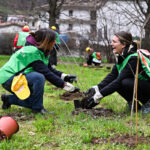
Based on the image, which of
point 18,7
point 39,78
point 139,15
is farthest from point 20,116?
point 18,7

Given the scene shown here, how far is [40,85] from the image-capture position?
12.7 ft

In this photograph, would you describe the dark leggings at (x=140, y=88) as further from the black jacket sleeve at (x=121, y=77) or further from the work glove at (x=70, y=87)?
the work glove at (x=70, y=87)

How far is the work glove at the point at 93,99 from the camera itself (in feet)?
12.5

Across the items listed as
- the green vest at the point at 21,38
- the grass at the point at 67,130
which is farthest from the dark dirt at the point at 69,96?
the green vest at the point at 21,38

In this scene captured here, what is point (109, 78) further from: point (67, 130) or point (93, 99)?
point (67, 130)

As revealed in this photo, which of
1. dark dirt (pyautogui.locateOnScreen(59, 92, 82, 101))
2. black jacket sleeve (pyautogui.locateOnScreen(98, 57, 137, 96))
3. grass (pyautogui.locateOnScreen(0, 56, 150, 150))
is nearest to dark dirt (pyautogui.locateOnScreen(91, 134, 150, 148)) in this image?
grass (pyautogui.locateOnScreen(0, 56, 150, 150))

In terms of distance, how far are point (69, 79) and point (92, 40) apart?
1383 cm

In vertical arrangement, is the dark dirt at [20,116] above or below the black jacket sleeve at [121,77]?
below

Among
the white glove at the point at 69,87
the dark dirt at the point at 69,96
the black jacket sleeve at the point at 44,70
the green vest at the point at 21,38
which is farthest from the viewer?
the green vest at the point at 21,38

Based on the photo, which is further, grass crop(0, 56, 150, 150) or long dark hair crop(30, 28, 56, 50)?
long dark hair crop(30, 28, 56, 50)

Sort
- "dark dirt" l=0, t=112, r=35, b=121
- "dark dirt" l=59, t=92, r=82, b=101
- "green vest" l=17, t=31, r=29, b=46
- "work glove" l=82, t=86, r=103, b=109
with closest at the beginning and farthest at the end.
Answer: "dark dirt" l=0, t=112, r=35, b=121, "work glove" l=82, t=86, r=103, b=109, "dark dirt" l=59, t=92, r=82, b=101, "green vest" l=17, t=31, r=29, b=46

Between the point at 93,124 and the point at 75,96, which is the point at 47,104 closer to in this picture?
the point at 75,96

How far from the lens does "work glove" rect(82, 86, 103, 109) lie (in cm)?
380

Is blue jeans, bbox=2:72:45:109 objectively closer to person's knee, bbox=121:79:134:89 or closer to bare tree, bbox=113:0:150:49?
person's knee, bbox=121:79:134:89
